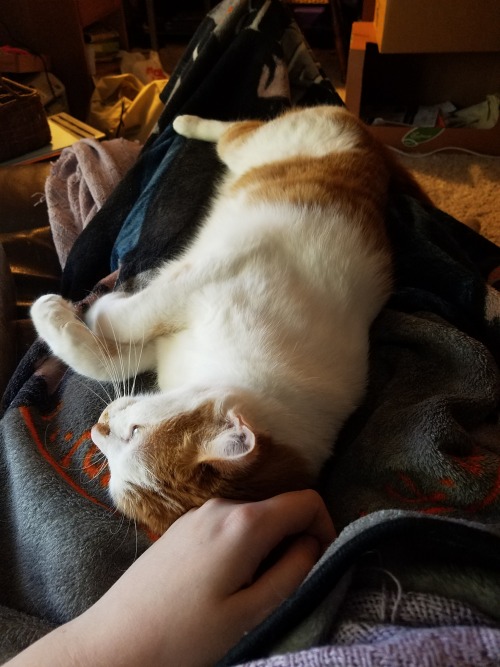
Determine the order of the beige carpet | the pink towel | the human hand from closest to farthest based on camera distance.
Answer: the human hand, the pink towel, the beige carpet

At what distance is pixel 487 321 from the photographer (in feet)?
3.36

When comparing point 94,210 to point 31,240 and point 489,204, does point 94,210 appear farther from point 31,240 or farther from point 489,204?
point 489,204

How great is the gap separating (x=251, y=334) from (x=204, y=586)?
0.48m

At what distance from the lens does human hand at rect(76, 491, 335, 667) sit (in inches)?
20.4

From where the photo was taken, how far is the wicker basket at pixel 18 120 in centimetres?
192

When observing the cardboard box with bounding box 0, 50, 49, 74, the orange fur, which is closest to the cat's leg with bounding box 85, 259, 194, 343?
A: the orange fur

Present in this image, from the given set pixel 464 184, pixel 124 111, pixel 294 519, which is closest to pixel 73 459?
pixel 294 519

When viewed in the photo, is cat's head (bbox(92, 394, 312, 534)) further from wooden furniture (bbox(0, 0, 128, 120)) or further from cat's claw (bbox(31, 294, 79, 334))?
wooden furniture (bbox(0, 0, 128, 120))

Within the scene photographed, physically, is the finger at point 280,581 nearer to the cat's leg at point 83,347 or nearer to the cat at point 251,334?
the cat at point 251,334

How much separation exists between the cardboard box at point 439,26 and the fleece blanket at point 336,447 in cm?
52

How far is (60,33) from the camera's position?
254 centimetres

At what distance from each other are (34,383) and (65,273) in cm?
39

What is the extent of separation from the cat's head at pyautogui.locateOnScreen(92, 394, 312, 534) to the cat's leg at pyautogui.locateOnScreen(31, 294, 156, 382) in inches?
6.1

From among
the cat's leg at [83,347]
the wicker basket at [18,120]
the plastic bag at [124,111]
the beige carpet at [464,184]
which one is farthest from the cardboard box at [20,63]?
the cat's leg at [83,347]
